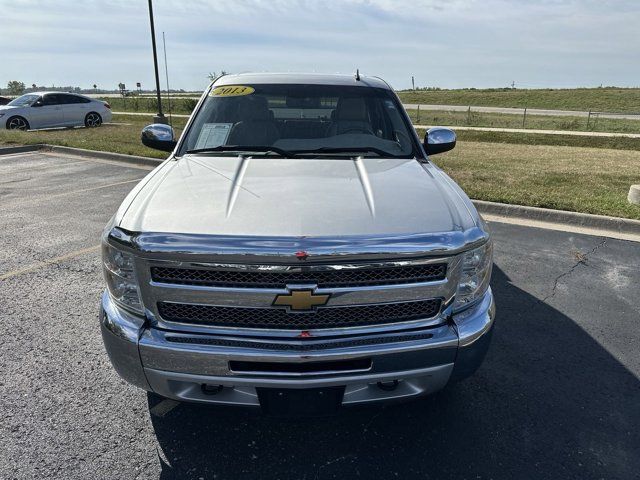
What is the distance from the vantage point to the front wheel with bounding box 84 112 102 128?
18359 millimetres

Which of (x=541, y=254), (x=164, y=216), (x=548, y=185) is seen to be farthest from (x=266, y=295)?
(x=548, y=185)

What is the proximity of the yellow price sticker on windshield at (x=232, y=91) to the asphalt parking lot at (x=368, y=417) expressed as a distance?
2.04 m

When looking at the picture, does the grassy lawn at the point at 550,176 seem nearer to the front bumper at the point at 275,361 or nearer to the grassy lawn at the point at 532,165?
the grassy lawn at the point at 532,165

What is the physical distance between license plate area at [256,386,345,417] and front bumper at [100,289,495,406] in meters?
0.03

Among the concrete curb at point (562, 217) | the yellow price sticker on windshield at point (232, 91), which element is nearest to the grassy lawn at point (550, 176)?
the concrete curb at point (562, 217)

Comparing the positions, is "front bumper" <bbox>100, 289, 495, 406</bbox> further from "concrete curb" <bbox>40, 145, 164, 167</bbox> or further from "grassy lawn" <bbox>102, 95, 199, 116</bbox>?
"grassy lawn" <bbox>102, 95, 199, 116</bbox>

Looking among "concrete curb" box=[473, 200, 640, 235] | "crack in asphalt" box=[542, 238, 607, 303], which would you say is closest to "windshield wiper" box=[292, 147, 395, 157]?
"crack in asphalt" box=[542, 238, 607, 303]

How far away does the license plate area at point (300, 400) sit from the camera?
2.12 meters

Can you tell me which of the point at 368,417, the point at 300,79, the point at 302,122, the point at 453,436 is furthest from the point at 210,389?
the point at 300,79

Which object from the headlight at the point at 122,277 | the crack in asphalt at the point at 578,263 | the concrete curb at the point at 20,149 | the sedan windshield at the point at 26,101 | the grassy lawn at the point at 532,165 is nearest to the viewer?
the headlight at the point at 122,277

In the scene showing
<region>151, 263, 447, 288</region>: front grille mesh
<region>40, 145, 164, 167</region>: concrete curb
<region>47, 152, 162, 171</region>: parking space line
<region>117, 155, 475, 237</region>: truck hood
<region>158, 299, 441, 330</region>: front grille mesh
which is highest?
<region>117, 155, 475, 237</region>: truck hood

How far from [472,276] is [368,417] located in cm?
102

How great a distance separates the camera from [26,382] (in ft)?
9.81

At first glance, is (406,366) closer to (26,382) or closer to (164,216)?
(164,216)
